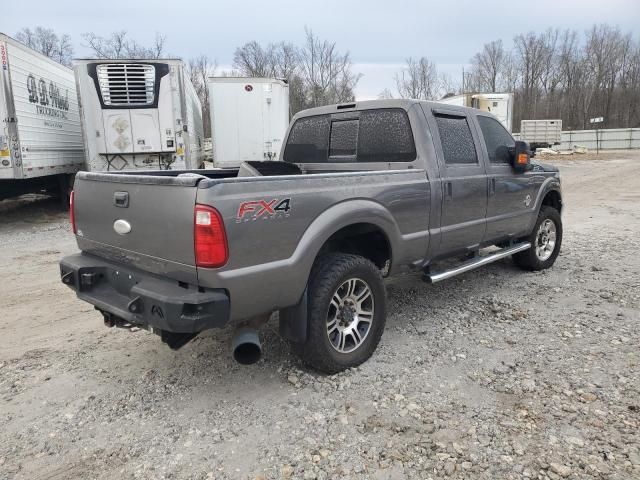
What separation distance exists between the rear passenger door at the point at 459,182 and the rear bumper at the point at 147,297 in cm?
235

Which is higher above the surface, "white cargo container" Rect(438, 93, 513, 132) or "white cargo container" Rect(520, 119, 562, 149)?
"white cargo container" Rect(438, 93, 513, 132)

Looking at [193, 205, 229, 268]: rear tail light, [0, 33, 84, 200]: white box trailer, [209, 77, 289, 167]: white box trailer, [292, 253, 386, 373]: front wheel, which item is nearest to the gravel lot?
[292, 253, 386, 373]: front wheel

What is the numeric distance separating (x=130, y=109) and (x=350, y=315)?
906 centimetres

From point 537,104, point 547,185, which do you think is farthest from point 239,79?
point 537,104

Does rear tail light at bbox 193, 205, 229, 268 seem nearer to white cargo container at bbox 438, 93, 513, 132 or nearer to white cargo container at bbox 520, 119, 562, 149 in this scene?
white cargo container at bbox 438, 93, 513, 132

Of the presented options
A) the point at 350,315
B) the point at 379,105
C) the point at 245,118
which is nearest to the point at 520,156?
the point at 379,105

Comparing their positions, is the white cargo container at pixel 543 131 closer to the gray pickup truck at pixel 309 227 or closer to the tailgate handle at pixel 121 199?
the gray pickup truck at pixel 309 227

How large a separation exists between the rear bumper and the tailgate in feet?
0.24

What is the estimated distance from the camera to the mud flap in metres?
3.28

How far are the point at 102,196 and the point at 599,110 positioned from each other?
70390 millimetres

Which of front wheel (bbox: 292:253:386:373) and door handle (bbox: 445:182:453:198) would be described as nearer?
front wheel (bbox: 292:253:386:373)

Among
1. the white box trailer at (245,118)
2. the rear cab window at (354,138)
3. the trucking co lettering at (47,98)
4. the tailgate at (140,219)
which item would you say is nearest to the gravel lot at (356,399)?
the tailgate at (140,219)

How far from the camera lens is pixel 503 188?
16.9 feet

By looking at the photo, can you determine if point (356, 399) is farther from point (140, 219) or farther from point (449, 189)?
point (449, 189)
